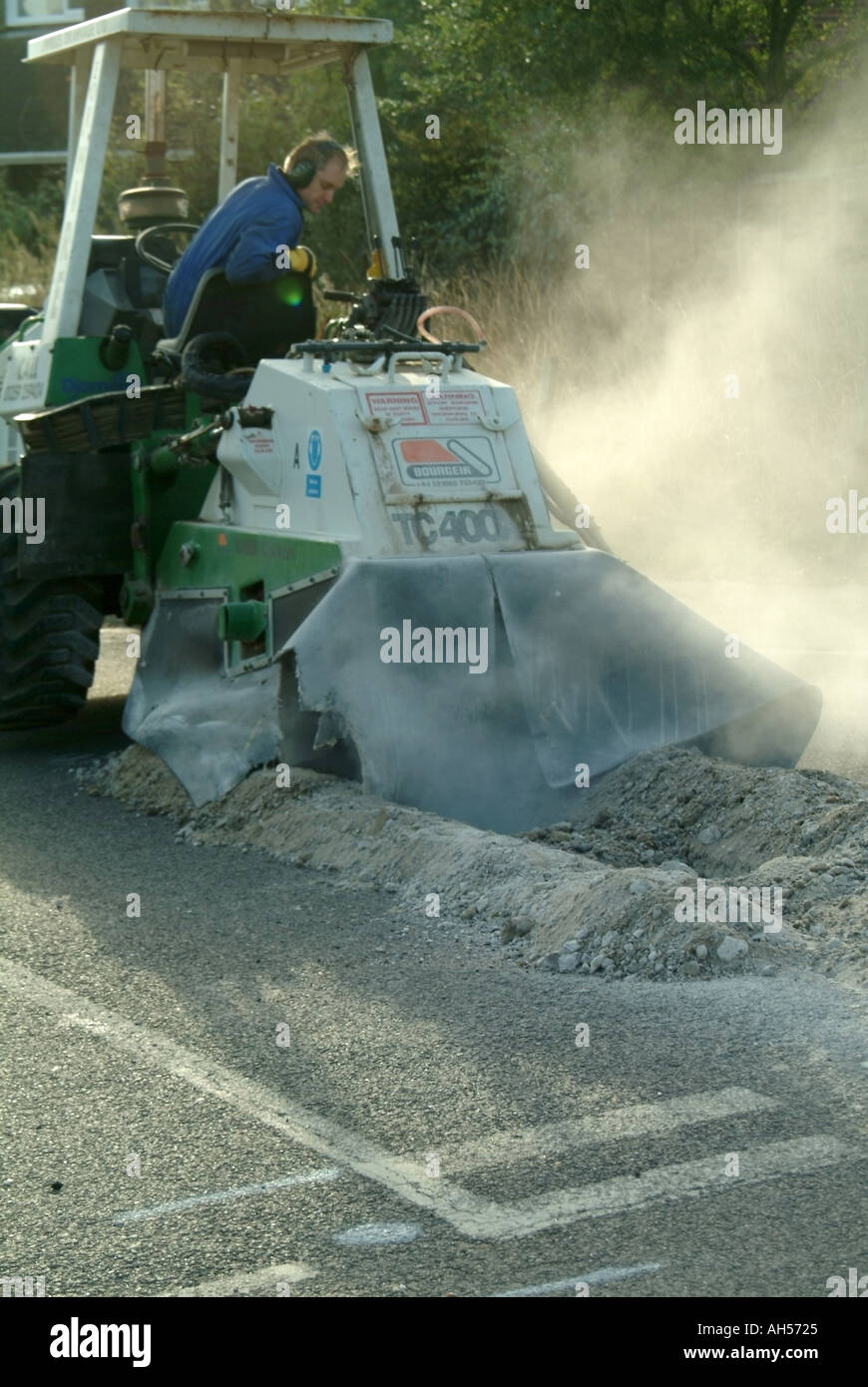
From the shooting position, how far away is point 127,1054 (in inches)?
186

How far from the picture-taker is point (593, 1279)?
11.4 ft

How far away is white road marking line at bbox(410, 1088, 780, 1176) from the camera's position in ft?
13.2

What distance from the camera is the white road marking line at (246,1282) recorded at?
3.48 meters

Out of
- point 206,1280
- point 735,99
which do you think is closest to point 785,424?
point 735,99

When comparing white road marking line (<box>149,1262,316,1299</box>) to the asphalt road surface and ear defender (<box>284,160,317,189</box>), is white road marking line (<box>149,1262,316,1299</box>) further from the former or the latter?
ear defender (<box>284,160,317,189</box>)

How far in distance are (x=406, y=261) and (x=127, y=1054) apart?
16.1ft

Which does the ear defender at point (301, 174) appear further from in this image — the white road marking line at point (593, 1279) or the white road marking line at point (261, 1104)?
the white road marking line at point (593, 1279)

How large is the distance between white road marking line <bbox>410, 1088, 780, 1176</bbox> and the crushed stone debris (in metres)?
0.85

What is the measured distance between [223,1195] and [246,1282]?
0.40 m

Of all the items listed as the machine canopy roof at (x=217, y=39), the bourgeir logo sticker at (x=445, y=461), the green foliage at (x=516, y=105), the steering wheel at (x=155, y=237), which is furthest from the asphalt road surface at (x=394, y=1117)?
the green foliage at (x=516, y=105)

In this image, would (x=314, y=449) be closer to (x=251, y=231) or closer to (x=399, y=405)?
(x=399, y=405)

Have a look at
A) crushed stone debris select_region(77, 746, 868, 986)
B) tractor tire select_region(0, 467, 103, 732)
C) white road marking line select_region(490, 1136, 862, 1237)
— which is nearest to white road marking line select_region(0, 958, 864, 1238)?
white road marking line select_region(490, 1136, 862, 1237)

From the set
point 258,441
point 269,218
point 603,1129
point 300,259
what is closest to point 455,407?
point 258,441

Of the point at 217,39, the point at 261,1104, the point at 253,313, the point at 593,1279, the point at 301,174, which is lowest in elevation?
the point at 261,1104
